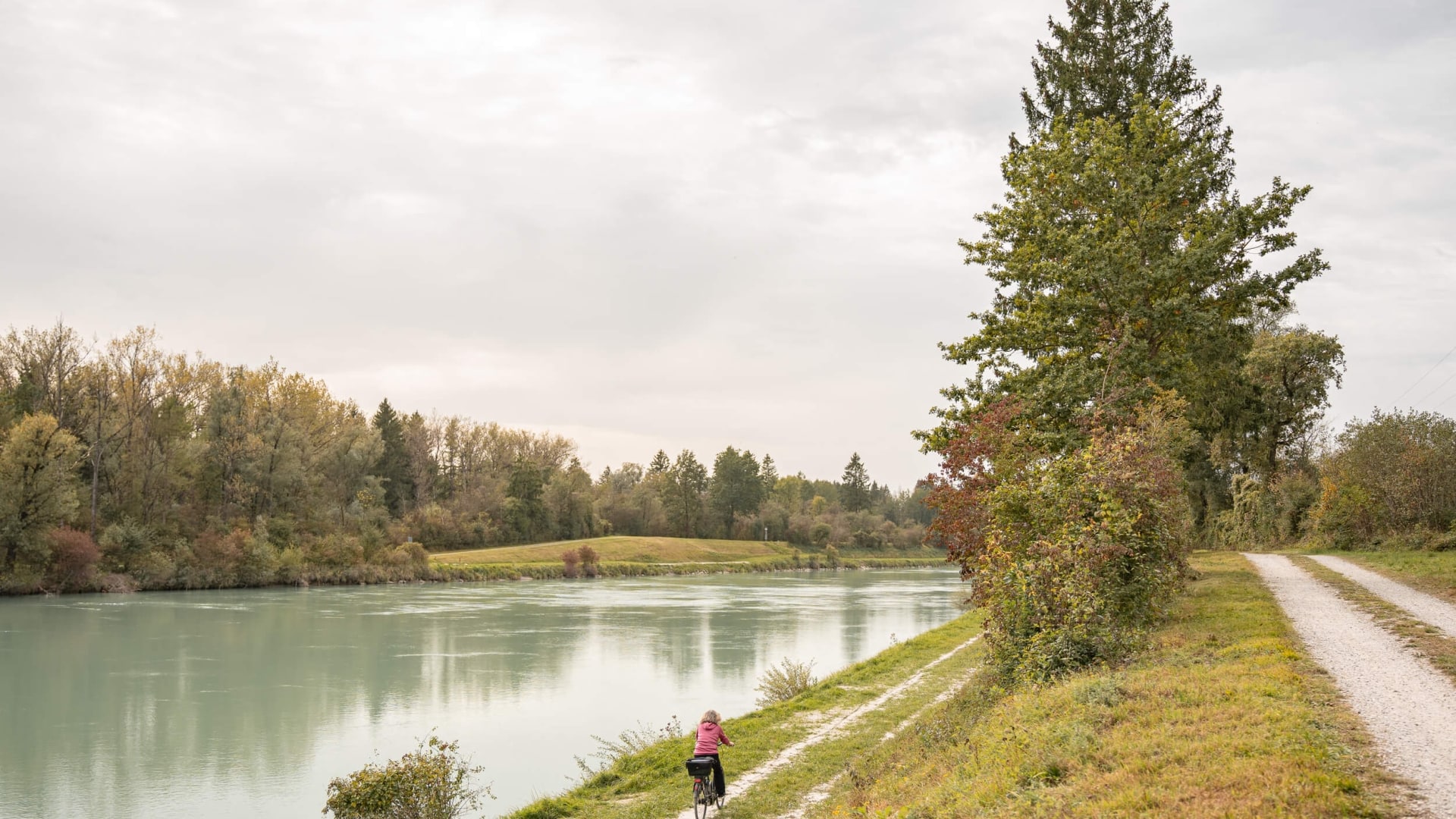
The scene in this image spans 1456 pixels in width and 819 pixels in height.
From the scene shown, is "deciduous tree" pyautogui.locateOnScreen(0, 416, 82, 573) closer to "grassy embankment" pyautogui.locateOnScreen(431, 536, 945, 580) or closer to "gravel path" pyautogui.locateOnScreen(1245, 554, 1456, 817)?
"grassy embankment" pyautogui.locateOnScreen(431, 536, 945, 580)

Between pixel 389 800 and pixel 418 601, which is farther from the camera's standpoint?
pixel 418 601

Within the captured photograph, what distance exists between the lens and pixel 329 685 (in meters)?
23.9

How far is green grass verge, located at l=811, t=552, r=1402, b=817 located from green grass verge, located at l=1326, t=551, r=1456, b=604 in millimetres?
8610

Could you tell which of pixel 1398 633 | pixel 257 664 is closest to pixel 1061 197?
pixel 1398 633

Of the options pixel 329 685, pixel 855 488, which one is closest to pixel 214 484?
pixel 329 685

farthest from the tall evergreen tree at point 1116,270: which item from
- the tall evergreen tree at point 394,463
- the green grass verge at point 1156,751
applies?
the tall evergreen tree at point 394,463

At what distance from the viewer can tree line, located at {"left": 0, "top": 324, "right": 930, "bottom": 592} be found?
50688 mm

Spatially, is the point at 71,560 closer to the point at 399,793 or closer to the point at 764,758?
the point at 399,793

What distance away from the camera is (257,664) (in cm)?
2712

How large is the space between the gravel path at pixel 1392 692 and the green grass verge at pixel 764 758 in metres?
5.91

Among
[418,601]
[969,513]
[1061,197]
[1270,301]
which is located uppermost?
[1061,197]

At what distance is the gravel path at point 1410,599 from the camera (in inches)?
541

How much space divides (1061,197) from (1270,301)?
5.75 m

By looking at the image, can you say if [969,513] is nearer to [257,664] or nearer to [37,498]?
[257,664]
